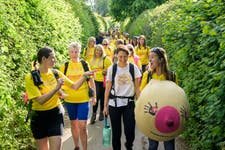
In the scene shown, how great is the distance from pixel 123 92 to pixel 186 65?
1.22 meters

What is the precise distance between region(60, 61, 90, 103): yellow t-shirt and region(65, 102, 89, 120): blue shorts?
2.9 inches

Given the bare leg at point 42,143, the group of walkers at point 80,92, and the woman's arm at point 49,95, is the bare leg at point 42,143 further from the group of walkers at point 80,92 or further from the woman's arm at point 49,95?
the woman's arm at point 49,95

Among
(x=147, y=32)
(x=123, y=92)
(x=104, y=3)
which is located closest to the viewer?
(x=123, y=92)

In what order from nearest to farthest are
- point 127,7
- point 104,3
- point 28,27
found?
1. point 28,27
2. point 127,7
3. point 104,3

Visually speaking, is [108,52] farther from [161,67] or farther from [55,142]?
[55,142]

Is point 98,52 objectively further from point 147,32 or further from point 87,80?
point 147,32

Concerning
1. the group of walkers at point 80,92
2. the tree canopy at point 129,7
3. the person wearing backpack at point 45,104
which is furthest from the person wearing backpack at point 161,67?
the tree canopy at point 129,7

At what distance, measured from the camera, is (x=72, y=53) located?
7.10 metres

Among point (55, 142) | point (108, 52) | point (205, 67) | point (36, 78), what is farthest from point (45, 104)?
point (108, 52)

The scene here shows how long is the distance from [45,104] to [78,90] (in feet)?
5.25

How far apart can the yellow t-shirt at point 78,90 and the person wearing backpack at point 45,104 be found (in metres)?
1.37

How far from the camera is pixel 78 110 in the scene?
708 centimetres

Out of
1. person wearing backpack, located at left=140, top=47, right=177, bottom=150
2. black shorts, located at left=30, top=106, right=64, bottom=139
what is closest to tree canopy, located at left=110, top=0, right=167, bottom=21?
person wearing backpack, located at left=140, top=47, right=177, bottom=150

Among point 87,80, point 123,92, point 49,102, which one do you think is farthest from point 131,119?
point 49,102
